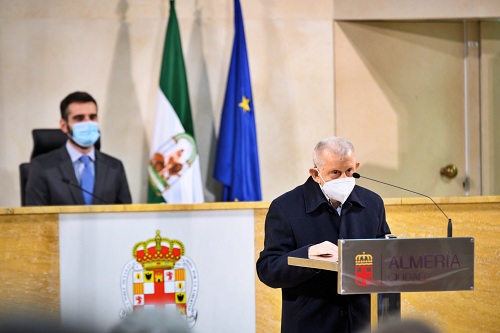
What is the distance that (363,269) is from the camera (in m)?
2.64

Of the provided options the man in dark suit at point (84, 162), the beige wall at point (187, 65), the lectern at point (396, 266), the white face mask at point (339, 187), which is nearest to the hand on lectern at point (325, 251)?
the lectern at point (396, 266)

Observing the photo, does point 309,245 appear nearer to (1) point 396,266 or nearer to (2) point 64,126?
(1) point 396,266

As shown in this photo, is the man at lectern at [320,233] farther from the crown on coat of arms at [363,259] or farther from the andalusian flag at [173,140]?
the andalusian flag at [173,140]

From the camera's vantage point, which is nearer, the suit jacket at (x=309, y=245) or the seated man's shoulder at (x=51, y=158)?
the suit jacket at (x=309, y=245)

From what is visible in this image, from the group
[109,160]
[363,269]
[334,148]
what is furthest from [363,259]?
[109,160]

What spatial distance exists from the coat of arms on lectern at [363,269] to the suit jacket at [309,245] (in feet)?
1.32

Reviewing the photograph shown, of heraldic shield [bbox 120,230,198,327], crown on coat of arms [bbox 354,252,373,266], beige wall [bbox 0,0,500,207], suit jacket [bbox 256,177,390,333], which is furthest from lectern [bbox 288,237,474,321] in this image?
beige wall [bbox 0,0,500,207]

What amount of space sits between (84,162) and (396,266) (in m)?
3.92

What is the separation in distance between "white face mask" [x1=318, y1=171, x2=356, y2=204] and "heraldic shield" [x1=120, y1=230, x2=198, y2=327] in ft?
5.28

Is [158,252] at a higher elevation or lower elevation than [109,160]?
lower

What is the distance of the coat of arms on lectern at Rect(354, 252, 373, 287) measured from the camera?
104 inches

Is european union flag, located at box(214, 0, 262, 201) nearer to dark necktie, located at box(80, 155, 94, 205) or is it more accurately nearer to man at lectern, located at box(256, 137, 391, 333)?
dark necktie, located at box(80, 155, 94, 205)

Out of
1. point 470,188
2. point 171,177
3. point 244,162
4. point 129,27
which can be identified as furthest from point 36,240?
point 470,188

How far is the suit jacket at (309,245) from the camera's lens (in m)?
3.11
